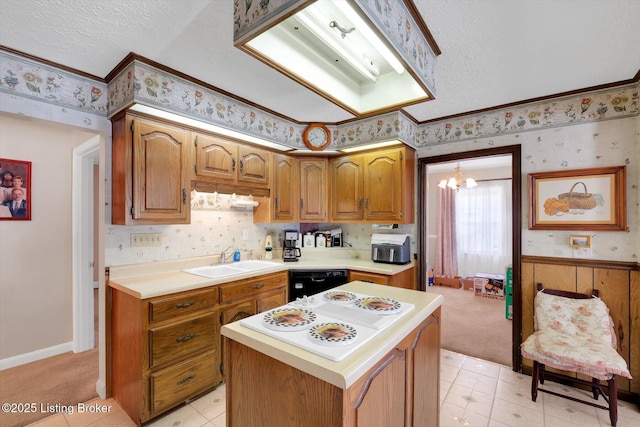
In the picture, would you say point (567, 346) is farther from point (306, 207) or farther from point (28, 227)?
point (28, 227)

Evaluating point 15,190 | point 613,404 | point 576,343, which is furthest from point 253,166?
point 613,404

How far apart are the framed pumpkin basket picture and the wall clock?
6.52 ft

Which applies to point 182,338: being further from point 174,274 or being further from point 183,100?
point 183,100

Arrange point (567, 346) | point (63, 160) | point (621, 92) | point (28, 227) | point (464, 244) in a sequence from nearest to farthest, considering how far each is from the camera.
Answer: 1. point (567, 346)
2. point (621, 92)
3. point (28, 227)
4. point (63, 160)
5. point (464, 244)

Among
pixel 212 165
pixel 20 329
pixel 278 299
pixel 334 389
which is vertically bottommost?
pixel 20 329

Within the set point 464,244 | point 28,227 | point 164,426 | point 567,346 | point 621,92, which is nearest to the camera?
point 164,426

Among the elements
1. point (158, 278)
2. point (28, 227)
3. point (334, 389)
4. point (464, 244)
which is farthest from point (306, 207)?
point (464, 244)

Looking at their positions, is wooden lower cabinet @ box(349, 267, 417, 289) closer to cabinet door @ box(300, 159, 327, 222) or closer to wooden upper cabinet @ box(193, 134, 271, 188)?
cabinet door @ box(300, 159, 327, 222)

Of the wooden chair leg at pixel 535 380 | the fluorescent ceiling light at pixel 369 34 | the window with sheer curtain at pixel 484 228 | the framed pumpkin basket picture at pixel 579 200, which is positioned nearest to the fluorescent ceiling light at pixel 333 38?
the fluorescent ceiling light at pixel 369 34

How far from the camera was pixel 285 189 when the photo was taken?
3207 mm

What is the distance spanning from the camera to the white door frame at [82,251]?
2.91m

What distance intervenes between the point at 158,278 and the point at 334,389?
190cm

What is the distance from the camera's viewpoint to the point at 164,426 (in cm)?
192

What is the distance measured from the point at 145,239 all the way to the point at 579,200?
3617mm
